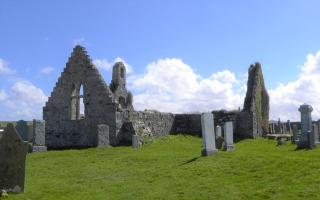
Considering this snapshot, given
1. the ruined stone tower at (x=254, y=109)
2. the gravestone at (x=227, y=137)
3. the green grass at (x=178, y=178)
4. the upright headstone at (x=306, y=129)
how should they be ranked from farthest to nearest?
the ruined stone tower at (x=254, y=109)
the gravestone at (x=227, y=137)
the upright headstone at (x=306, y=129)
the green grass at (x=178, y=178)

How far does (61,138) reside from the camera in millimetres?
30969

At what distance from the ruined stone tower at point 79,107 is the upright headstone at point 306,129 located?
1246 centimetres

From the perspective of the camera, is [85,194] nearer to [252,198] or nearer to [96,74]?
[252,198]

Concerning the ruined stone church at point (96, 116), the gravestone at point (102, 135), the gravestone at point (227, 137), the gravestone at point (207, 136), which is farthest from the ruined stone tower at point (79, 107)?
the gravestone at point (207, 136)

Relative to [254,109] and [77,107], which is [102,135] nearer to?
[77,107]

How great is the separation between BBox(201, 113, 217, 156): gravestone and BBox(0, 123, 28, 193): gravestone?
7459mm

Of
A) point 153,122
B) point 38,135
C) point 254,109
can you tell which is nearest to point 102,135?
point 38,135

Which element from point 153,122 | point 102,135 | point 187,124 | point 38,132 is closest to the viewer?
point 38,132

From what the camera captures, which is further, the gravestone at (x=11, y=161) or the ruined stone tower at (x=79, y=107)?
the ruined stone tower at (x=79, y=107)

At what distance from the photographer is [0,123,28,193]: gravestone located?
12.1 m

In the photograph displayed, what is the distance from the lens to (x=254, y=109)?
34531 millimetres

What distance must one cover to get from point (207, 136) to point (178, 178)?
424 centimetres

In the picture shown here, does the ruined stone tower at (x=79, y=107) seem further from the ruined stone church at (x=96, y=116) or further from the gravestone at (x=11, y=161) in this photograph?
the gravestone at (x=11, y=161)

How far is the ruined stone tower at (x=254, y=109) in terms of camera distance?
33812 mm
